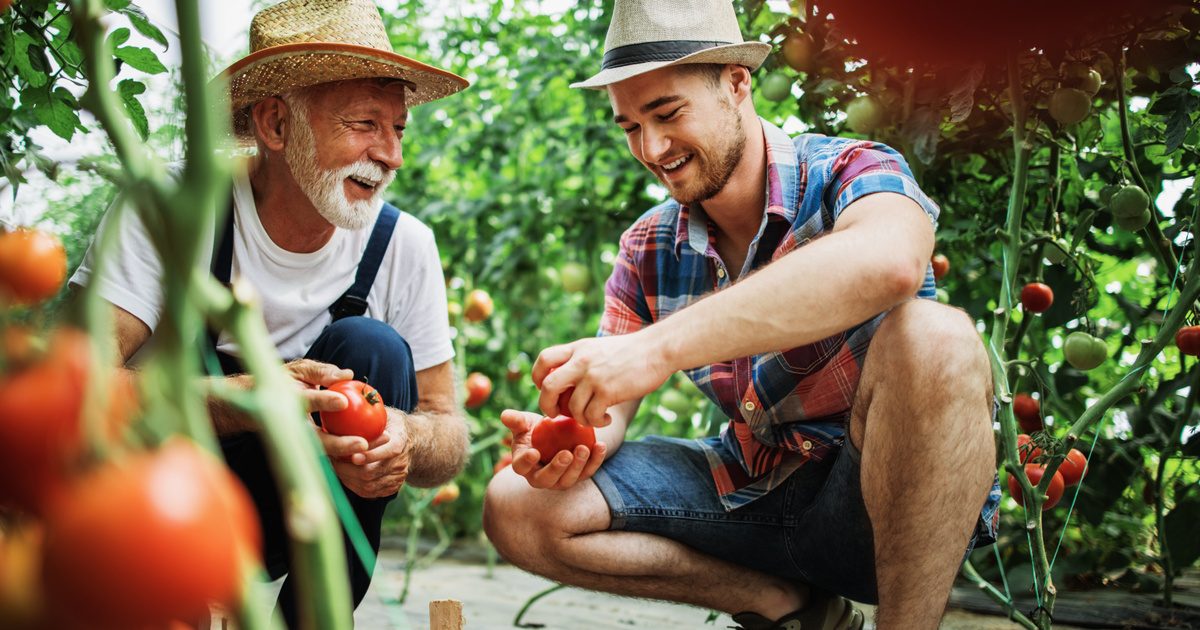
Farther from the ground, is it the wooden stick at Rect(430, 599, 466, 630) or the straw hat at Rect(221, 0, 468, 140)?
the straw hat at Rect(221, 0, 468, 140)

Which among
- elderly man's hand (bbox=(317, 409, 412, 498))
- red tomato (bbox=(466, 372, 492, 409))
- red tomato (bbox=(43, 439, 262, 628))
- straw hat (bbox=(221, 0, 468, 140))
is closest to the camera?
red tomato (bbox=(43, 439, 262, 628))

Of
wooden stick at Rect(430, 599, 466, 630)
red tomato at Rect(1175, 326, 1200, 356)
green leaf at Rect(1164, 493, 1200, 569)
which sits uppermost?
red tomato at Rect(1175, 326, 1200, 356)

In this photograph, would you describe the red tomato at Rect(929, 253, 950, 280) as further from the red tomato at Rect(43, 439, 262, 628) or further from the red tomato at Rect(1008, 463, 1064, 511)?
the red tomato at Rect(43, 439, 262, 628)

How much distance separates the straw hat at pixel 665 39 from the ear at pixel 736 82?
0.02 metres

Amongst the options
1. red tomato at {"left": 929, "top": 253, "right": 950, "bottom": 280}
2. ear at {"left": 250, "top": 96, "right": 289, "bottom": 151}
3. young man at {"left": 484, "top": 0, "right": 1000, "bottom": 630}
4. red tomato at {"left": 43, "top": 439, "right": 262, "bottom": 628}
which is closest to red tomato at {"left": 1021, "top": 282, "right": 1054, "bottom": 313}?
red tomato at {"left": 929, "top": 253, "right": 950, "bottom": 280}

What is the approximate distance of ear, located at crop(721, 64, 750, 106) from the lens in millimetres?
2094

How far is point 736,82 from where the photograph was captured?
212 cm

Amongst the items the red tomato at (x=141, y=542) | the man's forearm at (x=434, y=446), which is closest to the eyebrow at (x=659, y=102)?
the man's forearm at (x=434, y=446)

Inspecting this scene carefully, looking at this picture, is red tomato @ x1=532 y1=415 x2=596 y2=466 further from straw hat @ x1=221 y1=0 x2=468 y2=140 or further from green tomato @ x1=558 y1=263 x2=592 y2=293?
green tomato @ x1=558 y1=263 x2=592 y2=293

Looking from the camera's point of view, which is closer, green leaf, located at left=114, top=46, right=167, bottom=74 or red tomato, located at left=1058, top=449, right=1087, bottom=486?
green leaf, located at left=114, top=46, right=167, bottom=74

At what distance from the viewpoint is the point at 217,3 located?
0.51 meters

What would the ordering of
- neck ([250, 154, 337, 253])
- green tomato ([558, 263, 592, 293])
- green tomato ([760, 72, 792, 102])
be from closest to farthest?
neck ([250, 154, 337, 253])
green tomato ([760, 72, 792, 102])
green tomato ([558, 263, 592, 293])

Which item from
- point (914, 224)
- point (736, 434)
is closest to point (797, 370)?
point (736, 434)

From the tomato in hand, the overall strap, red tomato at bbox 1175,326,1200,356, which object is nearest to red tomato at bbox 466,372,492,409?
the overall strap
